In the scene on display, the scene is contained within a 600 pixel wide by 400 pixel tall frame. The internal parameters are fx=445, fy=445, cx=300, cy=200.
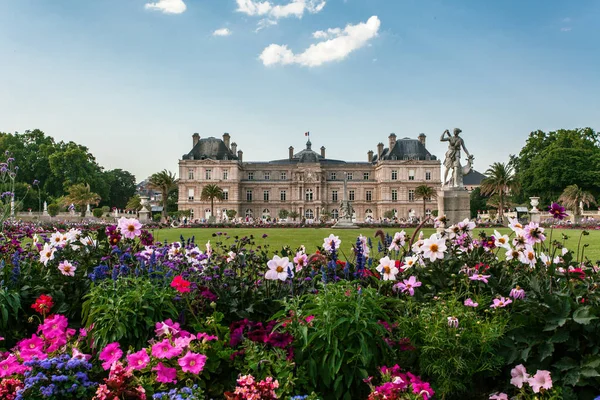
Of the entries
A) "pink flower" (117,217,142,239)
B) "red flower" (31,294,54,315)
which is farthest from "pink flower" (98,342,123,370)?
"pink flower" (117,217,142,239)

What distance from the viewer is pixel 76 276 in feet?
14.0

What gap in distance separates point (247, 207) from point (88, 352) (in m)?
70.2

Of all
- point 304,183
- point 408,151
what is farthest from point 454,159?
point 408,151

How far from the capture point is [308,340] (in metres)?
A: 2.99

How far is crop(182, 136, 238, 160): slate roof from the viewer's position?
235 ft

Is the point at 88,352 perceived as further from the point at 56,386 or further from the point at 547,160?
the point at 547,160

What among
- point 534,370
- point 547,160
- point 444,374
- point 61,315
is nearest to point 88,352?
point 61,315

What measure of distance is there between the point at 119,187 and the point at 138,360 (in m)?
83.6

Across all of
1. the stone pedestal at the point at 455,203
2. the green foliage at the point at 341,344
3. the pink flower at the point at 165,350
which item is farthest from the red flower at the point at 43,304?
the stone pedestal at the point at 455,203

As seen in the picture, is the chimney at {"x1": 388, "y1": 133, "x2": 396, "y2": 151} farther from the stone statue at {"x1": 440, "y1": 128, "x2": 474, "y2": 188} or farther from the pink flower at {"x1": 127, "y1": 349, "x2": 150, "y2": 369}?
the pink flower at {"x1": 127, "y1": 349, "x2": 150, "y2": 369}

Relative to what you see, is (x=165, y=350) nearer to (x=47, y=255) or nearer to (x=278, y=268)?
(x=278, y=268)

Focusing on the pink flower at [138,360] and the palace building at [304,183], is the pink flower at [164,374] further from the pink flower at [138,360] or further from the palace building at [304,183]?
the palace building at [304,183]

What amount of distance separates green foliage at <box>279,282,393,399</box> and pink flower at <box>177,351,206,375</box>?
0.66 metres

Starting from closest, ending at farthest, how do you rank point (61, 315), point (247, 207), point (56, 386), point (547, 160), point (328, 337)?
1. point (56, 386)
2. point (328, 337)
3. point (61, 315)
4. point (547, 160)
5. point (247, 207)
